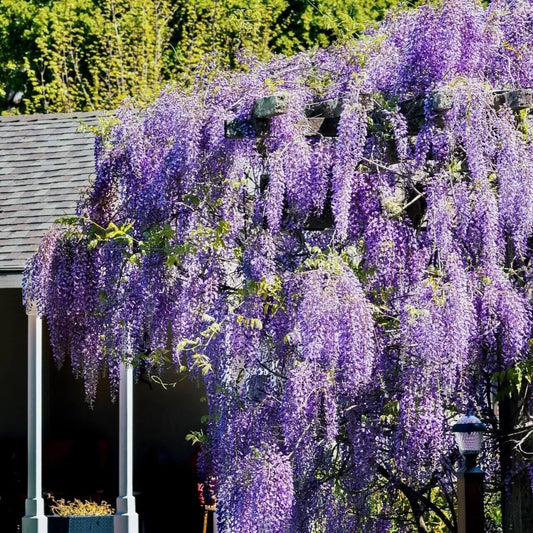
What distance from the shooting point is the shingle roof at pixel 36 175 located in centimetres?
1139

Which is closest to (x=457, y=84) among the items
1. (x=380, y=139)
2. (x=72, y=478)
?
(x=380, y=139)

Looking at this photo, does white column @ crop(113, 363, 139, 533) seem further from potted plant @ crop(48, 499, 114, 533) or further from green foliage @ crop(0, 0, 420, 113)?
green foliage @ crop(0, 0, 420, 113)

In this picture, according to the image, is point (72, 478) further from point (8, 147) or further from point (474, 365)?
point (474, 365)

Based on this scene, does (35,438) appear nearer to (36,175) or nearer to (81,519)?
(81,519)

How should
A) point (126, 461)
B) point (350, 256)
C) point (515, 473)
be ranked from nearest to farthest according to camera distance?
point (350, 256) < point (515, 473) < point (126, 461)

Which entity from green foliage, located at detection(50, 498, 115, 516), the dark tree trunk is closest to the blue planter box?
green foliage, located at detection(50, 498, 115, 516)

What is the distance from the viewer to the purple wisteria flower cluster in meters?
6.62

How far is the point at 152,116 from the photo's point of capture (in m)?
7.59

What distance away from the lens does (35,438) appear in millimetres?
10898

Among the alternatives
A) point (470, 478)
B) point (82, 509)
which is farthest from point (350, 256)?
point (82, 509)

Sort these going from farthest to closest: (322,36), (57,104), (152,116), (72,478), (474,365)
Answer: (322,36), (57,104), (72,478), (152,116), (474,365)

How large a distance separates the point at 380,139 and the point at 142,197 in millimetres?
1445

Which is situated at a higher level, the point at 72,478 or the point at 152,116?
the point at 152,116

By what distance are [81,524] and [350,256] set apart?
5000 millimetres
